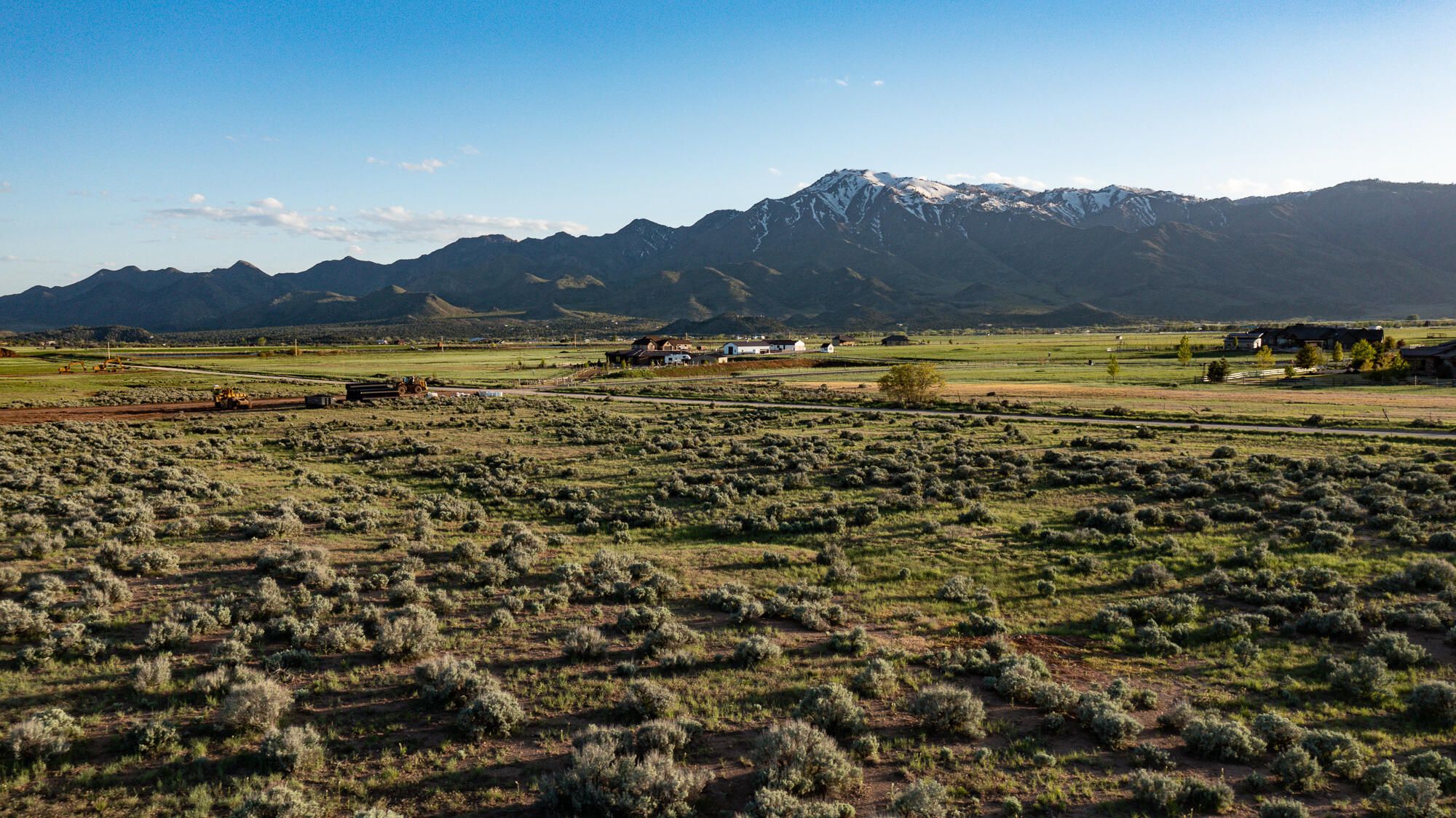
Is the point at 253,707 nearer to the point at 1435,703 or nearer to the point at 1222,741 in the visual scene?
the point at 1222,741

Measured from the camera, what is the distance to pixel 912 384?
180ft

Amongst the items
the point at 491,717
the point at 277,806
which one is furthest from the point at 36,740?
the point at 491,717

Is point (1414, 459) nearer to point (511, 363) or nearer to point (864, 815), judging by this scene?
point (864, 815)

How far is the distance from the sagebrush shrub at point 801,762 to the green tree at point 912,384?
49.0 metres

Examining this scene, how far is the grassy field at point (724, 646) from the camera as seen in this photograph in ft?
25.9

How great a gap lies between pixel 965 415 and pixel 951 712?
41461 millimetres

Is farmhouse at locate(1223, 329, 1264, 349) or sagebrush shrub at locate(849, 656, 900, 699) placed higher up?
farmhouse at locate(1223, 329, 1264, 349)

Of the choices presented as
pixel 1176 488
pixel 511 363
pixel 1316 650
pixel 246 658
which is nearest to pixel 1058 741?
pixel 1316 650

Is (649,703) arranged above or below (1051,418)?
below

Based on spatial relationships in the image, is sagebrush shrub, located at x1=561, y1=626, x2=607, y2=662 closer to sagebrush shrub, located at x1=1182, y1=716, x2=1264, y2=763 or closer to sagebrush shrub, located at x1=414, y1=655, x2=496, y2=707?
sagebrush shrub, located at x1=414, y1=655, x2=496, y2=707

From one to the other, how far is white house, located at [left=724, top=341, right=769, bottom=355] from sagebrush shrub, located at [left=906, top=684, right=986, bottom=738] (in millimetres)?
122298

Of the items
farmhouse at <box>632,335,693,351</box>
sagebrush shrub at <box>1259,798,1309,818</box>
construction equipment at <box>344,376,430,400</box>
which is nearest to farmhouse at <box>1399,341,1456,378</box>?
sagebrush shrub at <box>1259,798,1309,818</box>

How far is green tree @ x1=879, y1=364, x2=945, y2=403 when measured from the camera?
54.6 meters

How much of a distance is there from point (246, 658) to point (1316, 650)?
61.0ft
